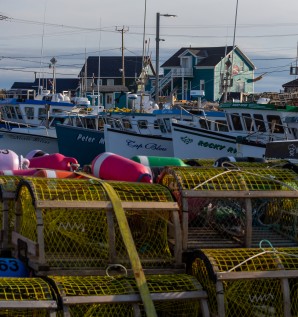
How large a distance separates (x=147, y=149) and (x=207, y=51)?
3263 centimetres

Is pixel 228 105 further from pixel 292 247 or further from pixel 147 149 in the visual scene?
pixel 292 247

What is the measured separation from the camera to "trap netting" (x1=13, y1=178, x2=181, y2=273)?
17.3 feet

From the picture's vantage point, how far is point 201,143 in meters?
20.8

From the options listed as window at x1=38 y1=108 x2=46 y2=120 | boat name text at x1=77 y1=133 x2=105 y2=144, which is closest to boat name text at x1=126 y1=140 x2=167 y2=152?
boat name text at x1=77 y1=133 x2=105 y2=144

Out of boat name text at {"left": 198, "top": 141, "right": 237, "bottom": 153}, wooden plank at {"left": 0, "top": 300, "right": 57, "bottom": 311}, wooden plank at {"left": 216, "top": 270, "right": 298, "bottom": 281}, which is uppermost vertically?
wooden plank at {"left": 216, "top": 270, "right": 298, "bottom": 281}

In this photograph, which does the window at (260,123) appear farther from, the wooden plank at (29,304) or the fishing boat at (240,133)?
the wooden plank at (29,304)

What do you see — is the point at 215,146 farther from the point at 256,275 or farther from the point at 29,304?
the point at 29,304

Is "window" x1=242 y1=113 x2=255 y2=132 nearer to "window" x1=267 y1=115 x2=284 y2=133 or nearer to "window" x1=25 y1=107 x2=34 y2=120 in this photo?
"window" x1=267 y1=115 x2=284 y2=133

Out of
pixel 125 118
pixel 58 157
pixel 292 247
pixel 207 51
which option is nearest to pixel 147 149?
pixel 125 118

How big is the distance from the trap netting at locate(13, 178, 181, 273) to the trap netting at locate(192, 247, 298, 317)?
461 mm

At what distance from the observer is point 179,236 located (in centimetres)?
555

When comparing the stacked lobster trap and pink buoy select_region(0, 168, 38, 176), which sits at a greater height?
pink buoy select_region(0, 168, 38, 176)

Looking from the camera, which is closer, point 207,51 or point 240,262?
point 240,262

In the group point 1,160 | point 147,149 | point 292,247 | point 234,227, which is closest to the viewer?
point 292,247
